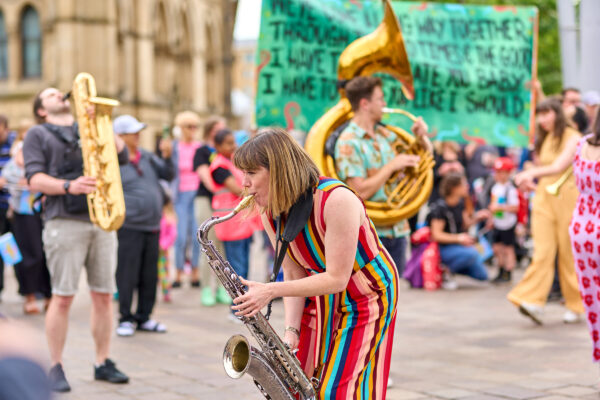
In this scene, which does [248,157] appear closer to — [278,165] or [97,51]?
[278,165]

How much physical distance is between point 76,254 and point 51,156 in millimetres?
642

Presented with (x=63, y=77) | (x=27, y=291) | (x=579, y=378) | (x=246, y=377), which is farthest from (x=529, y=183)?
(x=63, y=77)

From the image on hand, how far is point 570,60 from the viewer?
9.59 metres

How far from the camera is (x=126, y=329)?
7.29m

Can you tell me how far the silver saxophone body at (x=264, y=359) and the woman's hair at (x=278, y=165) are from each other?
0.18 metres

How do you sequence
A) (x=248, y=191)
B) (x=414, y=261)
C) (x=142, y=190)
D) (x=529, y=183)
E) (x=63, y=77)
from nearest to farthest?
(x=248, y=191)
(x=529, y=183)
(x=142, y=190)
(x=414, y=261)
(x=63, y=77)

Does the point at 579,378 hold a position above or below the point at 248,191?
below

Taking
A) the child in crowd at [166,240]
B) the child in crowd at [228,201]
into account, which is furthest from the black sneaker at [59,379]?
the child in crowd at [166,240]

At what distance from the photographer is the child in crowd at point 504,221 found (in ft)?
34.7

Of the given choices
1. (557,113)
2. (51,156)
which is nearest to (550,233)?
(557,113)

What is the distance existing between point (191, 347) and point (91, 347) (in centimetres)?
77

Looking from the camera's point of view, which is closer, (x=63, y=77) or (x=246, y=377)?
(x=246, y=377)

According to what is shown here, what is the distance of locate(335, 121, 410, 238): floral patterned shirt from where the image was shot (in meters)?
5.28

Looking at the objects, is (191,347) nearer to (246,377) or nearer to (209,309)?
(246,377)
